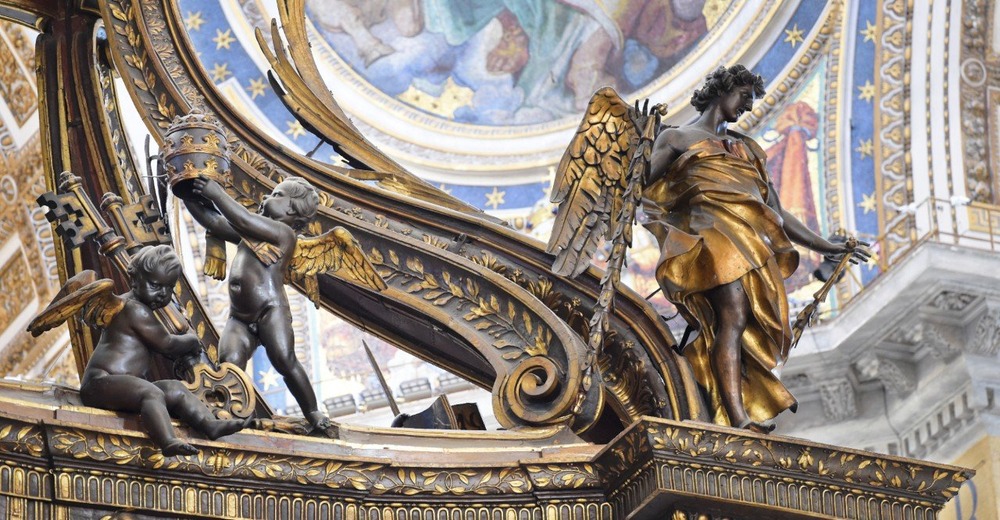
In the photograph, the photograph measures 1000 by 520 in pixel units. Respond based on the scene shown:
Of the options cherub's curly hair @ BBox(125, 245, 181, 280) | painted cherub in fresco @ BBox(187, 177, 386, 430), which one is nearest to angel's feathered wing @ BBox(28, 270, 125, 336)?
cherub's curly hair @ BBox(125, 245, 181, 280)

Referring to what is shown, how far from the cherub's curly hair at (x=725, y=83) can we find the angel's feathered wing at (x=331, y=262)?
1174 millimetres

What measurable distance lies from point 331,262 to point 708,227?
45.5 inches

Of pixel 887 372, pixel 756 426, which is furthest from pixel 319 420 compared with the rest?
pixel 887 372

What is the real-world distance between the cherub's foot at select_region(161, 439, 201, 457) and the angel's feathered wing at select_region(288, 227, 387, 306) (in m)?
0.92

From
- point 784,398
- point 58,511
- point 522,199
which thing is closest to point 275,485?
point 58,511

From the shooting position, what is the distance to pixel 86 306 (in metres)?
6.45

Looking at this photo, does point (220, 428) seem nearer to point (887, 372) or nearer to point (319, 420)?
point (319, 420)

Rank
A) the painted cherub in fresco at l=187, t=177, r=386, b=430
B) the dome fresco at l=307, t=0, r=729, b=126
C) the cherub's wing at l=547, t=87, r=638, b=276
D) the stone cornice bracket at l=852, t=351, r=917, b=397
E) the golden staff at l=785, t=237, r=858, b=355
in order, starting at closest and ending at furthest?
1. the painted cherub in fresco at l=187, t=177, r=386, b=430
2. the golden staff at l=785, t=237, r=858, b=355
3. the cherub's wing at l=547, t=87, r=638, b=276
4. the stone cornice bracket at l=852, t=351, r=917, b=397
5. the dome fresco at l=307, t=0, r=729, b=126

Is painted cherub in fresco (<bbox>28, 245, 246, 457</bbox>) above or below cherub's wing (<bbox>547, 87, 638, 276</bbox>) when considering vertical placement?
below

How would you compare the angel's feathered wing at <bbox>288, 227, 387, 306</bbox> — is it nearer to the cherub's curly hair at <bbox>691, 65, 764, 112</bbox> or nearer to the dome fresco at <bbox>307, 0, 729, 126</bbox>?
the cherub's curly hair at <bbox>691, 65, 764, 112</bbox>

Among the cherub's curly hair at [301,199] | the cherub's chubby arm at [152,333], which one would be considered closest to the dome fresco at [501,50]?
the cherub's curly hair at [301,199]

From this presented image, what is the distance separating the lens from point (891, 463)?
21.8ft

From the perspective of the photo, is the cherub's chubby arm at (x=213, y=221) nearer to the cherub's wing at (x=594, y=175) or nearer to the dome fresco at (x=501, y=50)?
the cherub's wing at (x=594, y=175)

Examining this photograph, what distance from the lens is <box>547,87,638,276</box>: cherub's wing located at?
732 cm
